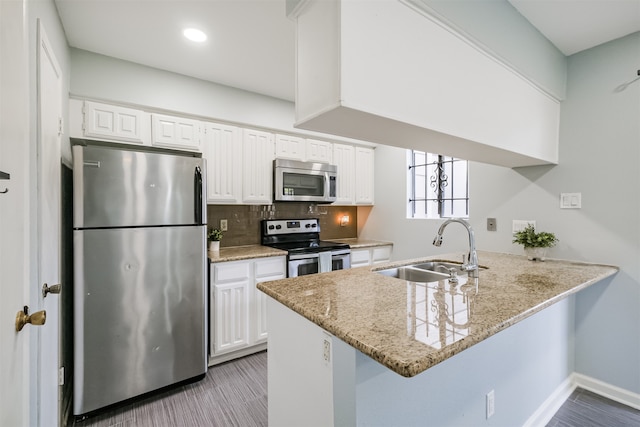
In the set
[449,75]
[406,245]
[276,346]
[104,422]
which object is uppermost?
[449,75]

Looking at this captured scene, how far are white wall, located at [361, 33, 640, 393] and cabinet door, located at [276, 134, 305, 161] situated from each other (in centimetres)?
198

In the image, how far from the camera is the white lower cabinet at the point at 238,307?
2400 mm

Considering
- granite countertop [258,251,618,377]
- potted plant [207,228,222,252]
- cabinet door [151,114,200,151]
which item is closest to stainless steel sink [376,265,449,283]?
granite countertop [258,251,618,377]

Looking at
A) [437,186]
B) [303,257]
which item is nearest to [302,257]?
[303,257]

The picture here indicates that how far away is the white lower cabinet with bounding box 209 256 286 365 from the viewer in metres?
2.40

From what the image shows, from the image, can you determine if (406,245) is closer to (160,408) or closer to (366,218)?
(366,218)

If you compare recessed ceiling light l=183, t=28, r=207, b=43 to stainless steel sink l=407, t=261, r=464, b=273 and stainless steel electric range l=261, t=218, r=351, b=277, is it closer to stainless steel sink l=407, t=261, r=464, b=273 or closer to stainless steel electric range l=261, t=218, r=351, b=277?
stainless steel electric range l=261, t=218, r=351, b=277

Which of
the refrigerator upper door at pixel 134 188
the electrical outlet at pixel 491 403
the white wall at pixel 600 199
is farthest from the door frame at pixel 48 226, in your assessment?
the white wall at pixel 600 199

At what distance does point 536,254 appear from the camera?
6.83 ft

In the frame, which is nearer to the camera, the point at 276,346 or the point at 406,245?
the point at 276,346

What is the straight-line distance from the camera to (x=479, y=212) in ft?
8.48

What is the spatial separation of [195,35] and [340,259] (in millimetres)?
2301

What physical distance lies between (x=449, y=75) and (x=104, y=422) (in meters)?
2.80

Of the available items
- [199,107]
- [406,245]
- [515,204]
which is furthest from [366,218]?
[199,107]
